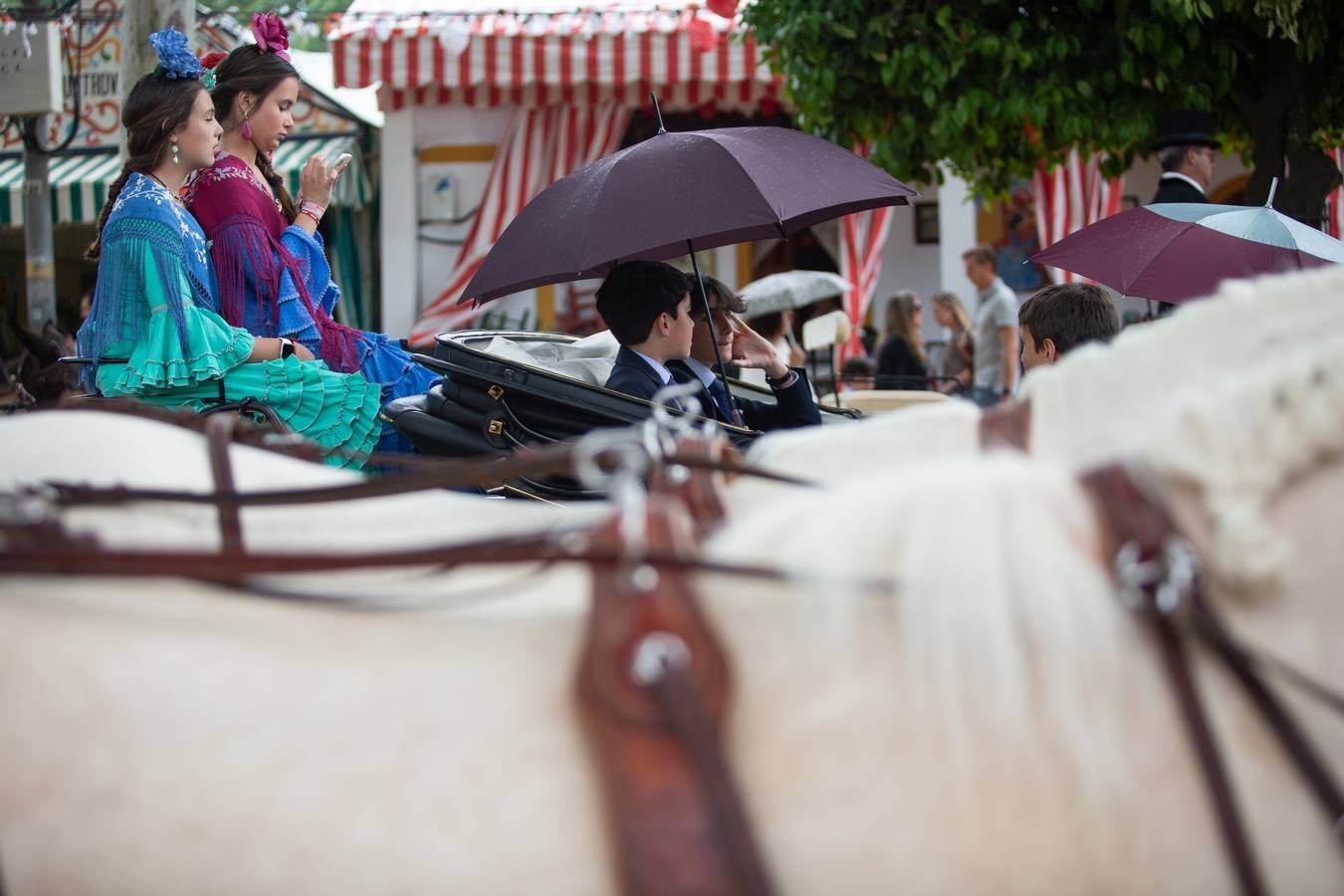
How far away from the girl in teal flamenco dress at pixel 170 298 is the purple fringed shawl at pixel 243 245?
11cm

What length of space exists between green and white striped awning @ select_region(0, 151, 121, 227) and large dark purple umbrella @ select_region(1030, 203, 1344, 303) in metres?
8.04

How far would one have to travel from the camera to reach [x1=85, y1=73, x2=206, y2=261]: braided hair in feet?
9.48

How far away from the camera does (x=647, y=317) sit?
3.46 metres

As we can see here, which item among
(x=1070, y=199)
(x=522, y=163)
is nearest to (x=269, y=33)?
(x=522, y=163)

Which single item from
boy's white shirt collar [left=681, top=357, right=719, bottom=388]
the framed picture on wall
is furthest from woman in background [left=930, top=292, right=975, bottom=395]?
boy's white shirt collar [left=681, top=357, right=719, bottom=388]

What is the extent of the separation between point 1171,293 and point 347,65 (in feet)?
25.0

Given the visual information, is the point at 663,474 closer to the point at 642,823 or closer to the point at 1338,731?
the point at 642,823

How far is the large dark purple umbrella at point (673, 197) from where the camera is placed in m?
3.21

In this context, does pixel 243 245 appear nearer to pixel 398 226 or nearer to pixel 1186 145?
pixel 1186 145

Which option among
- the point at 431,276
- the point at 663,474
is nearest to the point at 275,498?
the point at 663,474

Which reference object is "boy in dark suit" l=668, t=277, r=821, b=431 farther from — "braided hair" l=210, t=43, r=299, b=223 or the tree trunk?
the tree trunk

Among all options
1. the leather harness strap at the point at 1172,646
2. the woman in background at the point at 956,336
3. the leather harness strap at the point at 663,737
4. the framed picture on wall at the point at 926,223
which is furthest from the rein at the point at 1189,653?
the framed picture on wall at the point at 926,223

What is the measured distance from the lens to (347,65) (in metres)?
9.30

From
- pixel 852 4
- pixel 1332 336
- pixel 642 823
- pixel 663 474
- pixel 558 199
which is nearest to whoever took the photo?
pixel 642 823
